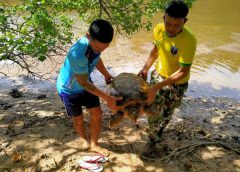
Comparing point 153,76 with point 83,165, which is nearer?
point 83,165

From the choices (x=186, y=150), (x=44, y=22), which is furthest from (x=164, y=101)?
(x=44, y=22)

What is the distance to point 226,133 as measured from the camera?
5.05 m

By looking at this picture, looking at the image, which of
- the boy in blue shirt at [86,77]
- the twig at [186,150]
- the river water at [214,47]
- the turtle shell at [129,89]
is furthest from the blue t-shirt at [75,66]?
the river water at [214,47]

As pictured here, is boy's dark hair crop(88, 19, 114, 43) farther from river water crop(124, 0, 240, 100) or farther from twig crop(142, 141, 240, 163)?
river water crop(124, 0, 240, 100)

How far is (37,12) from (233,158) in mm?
3392

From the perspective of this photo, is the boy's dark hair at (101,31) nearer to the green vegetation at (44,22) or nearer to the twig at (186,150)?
the green vegetation at (44,22)

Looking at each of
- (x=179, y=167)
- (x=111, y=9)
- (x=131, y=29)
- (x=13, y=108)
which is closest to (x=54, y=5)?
(x=111, y=9)

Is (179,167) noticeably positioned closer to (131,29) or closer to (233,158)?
(233,158)

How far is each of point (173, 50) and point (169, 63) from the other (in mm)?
189

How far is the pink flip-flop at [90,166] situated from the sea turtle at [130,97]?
481 mm

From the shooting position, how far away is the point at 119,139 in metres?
4.29

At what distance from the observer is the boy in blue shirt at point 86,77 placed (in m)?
3.08

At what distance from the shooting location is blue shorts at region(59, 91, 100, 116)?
3643 mm

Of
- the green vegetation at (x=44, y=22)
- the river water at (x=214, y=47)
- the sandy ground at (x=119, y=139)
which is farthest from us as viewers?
the river water at (x=214, y=47)
